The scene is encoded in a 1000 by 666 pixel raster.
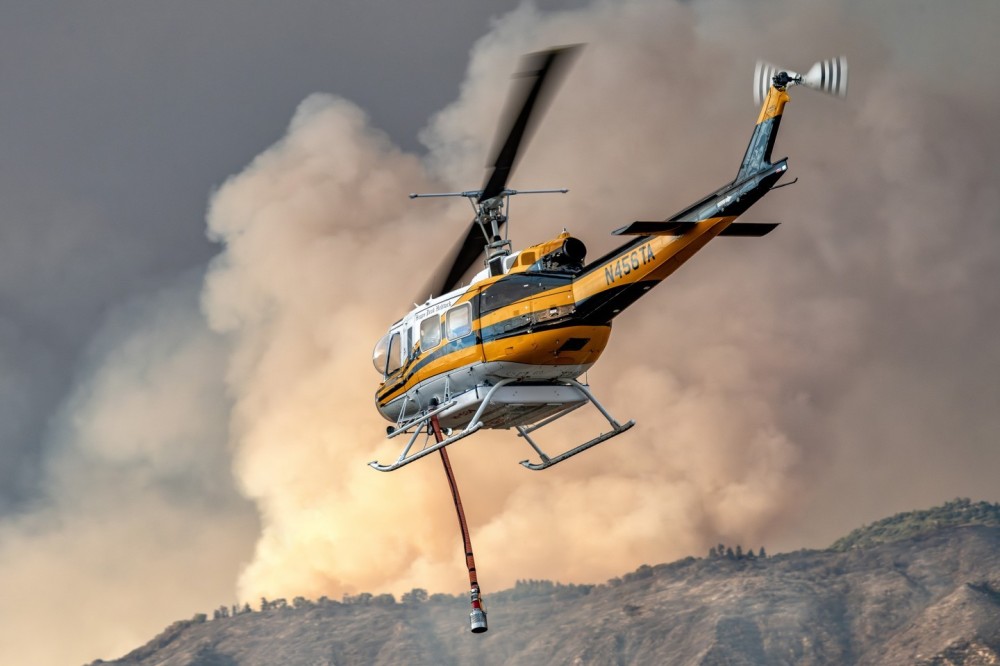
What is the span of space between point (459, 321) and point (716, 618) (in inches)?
3199

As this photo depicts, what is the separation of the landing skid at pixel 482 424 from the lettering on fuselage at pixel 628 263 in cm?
315

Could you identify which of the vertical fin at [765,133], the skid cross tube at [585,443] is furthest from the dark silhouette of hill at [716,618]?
the vertical fin at [765,133]

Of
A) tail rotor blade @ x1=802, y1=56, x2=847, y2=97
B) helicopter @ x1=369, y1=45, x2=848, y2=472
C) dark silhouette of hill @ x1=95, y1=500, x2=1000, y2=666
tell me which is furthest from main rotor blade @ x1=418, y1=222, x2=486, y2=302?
dark silhouette of hill @ x1=95, y1=500, x2=1000, y2=666

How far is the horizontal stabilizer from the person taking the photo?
1037 inches

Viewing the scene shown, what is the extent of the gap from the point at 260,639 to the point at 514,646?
71.6 feet

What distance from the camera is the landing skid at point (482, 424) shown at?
3002 cm

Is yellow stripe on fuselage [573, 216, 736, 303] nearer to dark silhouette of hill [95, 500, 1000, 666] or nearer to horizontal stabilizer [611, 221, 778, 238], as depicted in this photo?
horizontal stabilizer [611, 221, 778, 238]

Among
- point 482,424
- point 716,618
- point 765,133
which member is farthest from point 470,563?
point 716,618

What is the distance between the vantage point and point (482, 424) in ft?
101

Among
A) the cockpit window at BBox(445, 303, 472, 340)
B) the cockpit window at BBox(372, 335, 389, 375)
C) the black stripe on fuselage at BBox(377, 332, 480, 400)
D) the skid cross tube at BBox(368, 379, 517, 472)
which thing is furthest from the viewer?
the cockpit window at BBox(372, 335, 389, 375)

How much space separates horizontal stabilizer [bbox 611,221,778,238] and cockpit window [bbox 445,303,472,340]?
4878 mm

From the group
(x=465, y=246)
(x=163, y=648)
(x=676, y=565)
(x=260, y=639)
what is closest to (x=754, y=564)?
(x=676, y=565)

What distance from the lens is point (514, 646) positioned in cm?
11606

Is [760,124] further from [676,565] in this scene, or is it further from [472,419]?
[676,565]
